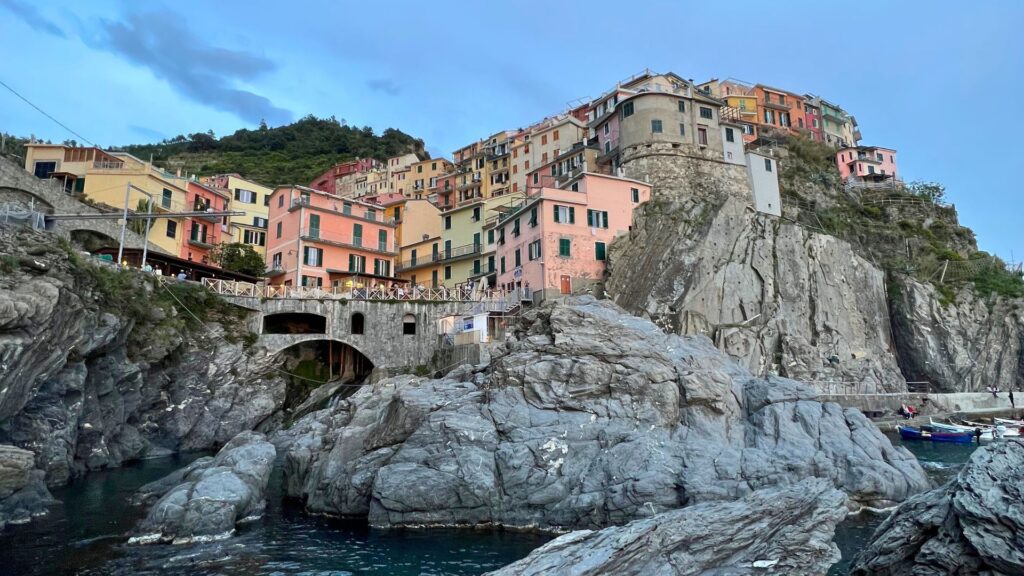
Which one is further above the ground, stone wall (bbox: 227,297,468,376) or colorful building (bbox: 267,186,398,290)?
colorful building (bbox: 267,186,398,290)

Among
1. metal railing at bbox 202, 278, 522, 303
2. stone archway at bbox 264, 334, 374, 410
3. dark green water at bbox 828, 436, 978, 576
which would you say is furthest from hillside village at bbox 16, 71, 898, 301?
dark green water at bbox 828, 436, 978, 576

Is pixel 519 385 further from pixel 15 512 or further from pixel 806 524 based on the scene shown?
pixel 15 512

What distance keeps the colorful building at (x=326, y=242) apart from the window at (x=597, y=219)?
1781 centimetres

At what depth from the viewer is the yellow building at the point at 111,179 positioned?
5153cm

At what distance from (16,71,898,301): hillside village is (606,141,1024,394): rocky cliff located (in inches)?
104

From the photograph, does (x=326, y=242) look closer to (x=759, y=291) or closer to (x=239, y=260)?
(x=239, y=260)

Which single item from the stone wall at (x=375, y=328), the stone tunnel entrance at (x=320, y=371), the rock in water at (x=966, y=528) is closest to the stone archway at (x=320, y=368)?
the stone tunnel entrance at (x=320, y=371)

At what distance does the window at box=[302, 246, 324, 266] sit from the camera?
5134 centimetres

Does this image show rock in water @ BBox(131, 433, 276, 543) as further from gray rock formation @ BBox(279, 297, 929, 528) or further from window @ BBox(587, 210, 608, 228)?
window @ BBox(587, 210, 608, 228)

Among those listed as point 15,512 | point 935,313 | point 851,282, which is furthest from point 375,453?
point 935,313

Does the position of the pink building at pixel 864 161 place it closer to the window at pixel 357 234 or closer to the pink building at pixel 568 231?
the pink building at pixel 568 231

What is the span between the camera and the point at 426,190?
9019 cm

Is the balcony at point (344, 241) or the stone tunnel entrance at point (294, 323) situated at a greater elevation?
the balcony at point (344, 241)

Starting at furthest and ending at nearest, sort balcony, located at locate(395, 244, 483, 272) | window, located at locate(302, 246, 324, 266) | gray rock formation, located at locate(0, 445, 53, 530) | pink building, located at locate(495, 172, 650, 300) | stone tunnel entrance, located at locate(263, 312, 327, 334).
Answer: balcony, located at locate(395, 244, 483, 272)
window, located at locate(302, 246, 324, 266)
stone tunnel entrance, located at locate(263, 312, 327, 334)
pink building, located at locate(495, 172, 650, 300)
gray rock formation, located at locate(0, 445, 53, 530)
